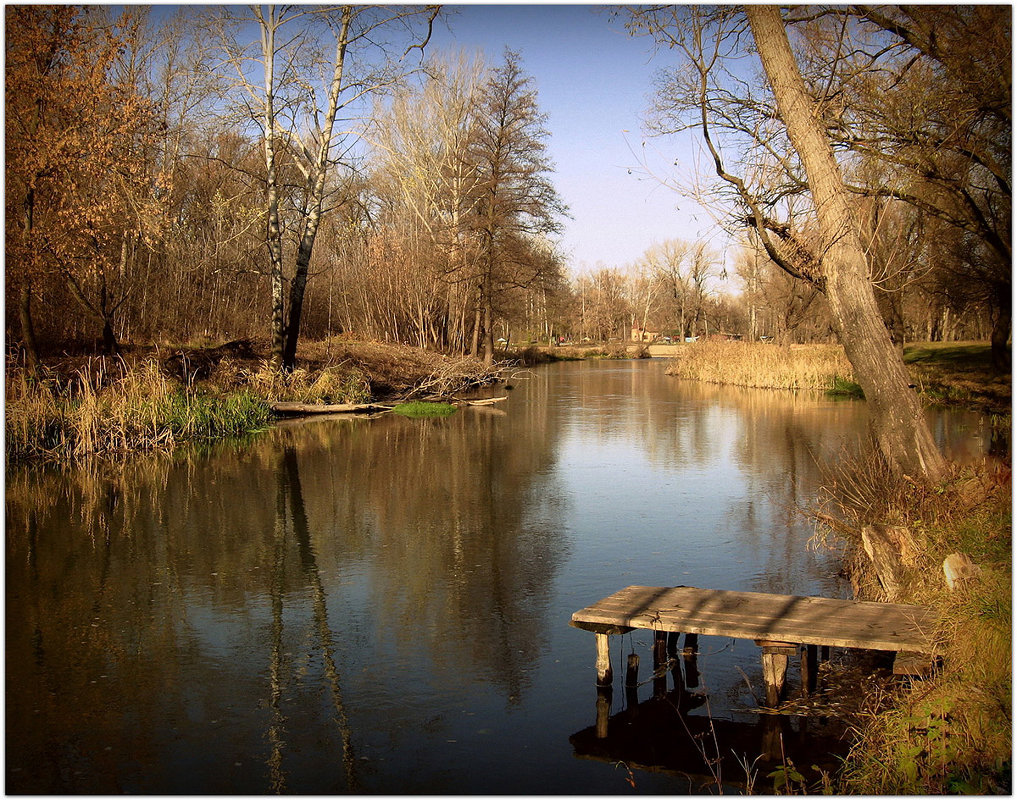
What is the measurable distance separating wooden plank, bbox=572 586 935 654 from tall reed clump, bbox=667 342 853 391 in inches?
957

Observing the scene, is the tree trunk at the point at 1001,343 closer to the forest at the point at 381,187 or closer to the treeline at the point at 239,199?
the forest at the point at 381,187

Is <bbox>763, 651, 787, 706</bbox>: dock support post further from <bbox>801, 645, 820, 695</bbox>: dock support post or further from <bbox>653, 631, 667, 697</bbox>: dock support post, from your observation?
<bbox>653, 631, 667, 697</bbox>: dock support post

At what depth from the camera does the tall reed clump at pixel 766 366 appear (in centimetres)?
3158

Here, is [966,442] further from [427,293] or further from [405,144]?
[405,144]

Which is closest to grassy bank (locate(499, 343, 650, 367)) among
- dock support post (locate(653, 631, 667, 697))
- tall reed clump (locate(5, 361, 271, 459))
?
tall reed clump (locate(5, 361, 271, 459))

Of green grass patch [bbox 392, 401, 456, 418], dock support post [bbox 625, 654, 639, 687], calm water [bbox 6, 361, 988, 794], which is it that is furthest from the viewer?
green grass patch [bbox 392, 401, 456, 418]

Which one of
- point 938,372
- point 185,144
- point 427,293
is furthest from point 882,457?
point 185,144

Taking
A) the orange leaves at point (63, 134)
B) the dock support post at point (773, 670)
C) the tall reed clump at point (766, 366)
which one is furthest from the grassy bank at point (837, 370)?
the orange leaves at point (63, 134)

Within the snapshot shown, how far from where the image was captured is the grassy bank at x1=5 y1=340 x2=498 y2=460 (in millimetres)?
14906

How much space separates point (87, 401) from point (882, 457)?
504 inches

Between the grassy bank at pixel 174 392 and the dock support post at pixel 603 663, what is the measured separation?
12.0 m

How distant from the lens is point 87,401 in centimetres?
1506

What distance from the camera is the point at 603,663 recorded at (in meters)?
5.95

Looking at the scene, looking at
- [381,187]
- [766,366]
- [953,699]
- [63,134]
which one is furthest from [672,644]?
[381,187]
